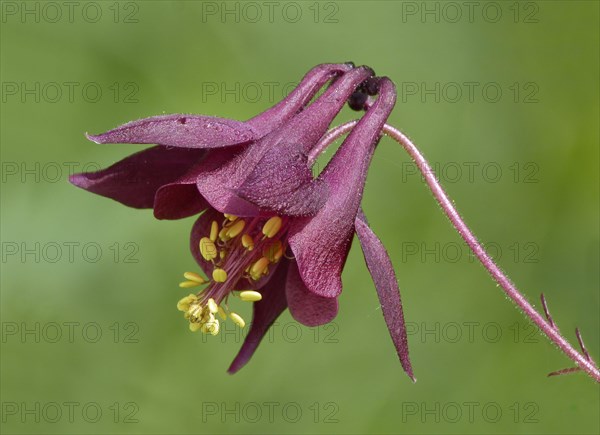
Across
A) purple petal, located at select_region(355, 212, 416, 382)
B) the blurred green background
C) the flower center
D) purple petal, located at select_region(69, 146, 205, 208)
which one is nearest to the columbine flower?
purple petal, located at select_region(69, 146, 205, 208)

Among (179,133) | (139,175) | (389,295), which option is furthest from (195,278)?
(389,295)

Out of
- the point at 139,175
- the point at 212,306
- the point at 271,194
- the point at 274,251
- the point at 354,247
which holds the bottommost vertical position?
the point at 354,247

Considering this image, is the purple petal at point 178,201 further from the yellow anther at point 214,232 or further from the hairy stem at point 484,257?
the hairy stem at point 484,257

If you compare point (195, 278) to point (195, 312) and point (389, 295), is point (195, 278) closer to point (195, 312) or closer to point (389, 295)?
point (195, 312)

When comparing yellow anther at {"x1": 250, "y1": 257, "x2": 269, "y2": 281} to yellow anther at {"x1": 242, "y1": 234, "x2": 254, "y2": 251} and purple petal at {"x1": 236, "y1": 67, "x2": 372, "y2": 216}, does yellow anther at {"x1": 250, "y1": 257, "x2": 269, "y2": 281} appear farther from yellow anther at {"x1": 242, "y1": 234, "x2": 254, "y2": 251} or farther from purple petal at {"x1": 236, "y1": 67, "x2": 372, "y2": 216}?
purple petal at {"x1": 236, "y1": 67, "x2": 372, "y2": 216}

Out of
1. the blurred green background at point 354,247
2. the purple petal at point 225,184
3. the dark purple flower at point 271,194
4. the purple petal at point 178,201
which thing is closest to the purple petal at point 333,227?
the dark purple flower at point 271,194

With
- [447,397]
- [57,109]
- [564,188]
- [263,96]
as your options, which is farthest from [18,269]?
[564,188]

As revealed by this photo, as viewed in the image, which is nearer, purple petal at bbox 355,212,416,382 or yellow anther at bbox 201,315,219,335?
purple petal at bbox 355,212,416,382
